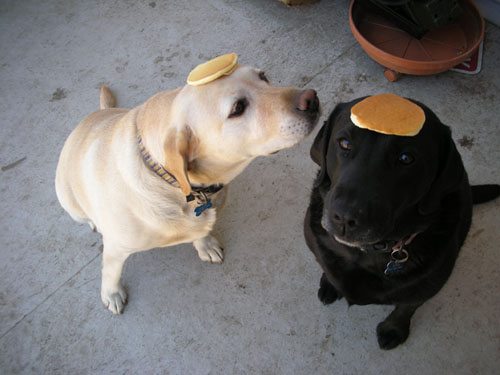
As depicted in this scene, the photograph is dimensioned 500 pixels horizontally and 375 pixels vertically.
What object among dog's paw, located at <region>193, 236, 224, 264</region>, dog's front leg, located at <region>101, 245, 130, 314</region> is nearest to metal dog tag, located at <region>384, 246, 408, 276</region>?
dog's paw, located at <region>193, 236, 224, 264</region>

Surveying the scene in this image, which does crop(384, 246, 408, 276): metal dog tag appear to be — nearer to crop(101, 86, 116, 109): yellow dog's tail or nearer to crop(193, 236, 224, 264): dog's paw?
crop(193, 236, 224, 264): dog's paw

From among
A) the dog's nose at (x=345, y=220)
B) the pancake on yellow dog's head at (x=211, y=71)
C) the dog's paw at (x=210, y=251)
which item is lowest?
the dog's paw at (x=210, y=251)

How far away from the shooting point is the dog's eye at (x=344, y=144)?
4.85ft

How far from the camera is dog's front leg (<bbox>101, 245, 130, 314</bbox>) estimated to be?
2050 millimetres

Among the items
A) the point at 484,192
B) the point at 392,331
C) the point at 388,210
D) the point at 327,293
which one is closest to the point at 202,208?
the point at 388,210

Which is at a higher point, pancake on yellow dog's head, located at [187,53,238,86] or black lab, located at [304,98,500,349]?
pancake on yellow dog's head, located at [187,53,238,86]

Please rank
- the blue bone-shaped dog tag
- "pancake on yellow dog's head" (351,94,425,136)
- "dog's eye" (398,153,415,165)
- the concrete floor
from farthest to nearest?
1. the concrete floor
2. the blue bone-shaped dog tag
3. "dog's eye" (398,153,415,165)
4. "pancake on yellow dog's head" (351,94,425,136)

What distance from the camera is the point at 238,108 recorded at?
59.2 inches

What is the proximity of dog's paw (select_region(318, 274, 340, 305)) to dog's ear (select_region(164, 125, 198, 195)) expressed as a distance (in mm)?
1207

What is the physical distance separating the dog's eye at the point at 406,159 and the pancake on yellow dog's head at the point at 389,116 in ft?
0.41

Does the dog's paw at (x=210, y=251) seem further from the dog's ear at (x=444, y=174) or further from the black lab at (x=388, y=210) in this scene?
the dog's ear at (x=444, y=174)

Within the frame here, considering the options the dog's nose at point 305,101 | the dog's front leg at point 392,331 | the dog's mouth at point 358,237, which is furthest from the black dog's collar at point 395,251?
the dog's nose at point 305,101

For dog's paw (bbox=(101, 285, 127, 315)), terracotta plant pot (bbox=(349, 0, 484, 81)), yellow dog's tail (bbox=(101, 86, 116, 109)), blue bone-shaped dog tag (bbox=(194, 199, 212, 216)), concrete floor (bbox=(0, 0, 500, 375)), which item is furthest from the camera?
terracotta plant pot (bbox=(349, 0, 484, 81))

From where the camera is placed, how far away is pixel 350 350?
212 cm
